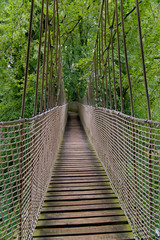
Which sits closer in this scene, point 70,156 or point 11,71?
point 70,156

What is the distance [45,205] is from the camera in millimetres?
1516

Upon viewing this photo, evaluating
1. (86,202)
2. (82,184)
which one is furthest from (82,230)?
Result: (82,184)

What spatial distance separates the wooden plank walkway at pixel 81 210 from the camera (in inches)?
48.9

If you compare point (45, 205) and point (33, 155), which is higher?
point (33, 155)

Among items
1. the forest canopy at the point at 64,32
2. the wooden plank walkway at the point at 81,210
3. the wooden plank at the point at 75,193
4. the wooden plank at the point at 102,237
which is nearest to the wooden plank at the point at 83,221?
the wooden plank walkway at the point at 81,210

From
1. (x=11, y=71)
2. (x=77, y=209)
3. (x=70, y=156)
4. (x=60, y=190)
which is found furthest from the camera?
(x=11, y=71)

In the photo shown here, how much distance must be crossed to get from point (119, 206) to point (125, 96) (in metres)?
3.76

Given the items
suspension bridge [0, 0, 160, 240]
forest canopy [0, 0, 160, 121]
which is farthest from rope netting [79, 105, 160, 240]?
forest canopy [0, 0, 160, 121]

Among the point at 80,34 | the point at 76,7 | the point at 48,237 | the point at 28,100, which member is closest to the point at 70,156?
the point at 48,237

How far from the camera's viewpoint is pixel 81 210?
1462 millimetres

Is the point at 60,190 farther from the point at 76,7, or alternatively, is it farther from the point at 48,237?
the point at 76,7

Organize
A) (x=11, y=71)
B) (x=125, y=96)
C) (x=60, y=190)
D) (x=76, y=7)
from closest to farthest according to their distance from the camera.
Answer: (x=60, y=190)
(x=76, y=7)
(x=11, y=71)
(x=125, y=96)

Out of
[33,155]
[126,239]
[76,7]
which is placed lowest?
[126,239]

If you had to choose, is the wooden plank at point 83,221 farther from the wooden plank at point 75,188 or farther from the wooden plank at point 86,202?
the wooden plank at point 75,188
